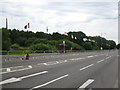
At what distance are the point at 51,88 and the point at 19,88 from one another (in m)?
1.36

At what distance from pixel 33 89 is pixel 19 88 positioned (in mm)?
607

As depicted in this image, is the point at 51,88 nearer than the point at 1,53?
Yes

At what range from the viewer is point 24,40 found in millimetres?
115062

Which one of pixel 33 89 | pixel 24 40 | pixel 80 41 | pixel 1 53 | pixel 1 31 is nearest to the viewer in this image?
pixel 33 89

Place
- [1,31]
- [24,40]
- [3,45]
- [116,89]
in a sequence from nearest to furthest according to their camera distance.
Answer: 1. [116,89]
2. [3,45]
3. [1,31]
4. [24,40]

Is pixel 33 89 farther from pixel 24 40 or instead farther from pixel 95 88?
pixel 24 40

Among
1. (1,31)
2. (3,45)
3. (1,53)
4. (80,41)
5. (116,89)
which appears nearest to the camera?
(116,89)

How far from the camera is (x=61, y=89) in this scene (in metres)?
7.41

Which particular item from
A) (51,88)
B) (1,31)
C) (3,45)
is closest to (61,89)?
(51,88)

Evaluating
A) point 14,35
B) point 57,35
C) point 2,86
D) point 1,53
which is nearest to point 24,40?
point 14,35

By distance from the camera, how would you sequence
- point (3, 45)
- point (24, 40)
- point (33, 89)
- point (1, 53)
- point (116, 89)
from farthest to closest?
point (24, 40) < point (3, 45) < point (1, 53) < point (116, 89) < point (33, 89)

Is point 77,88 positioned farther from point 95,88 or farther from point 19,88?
point 19,88

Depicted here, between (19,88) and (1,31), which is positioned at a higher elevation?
(1,31)

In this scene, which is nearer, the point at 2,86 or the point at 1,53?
the point at 2,86
